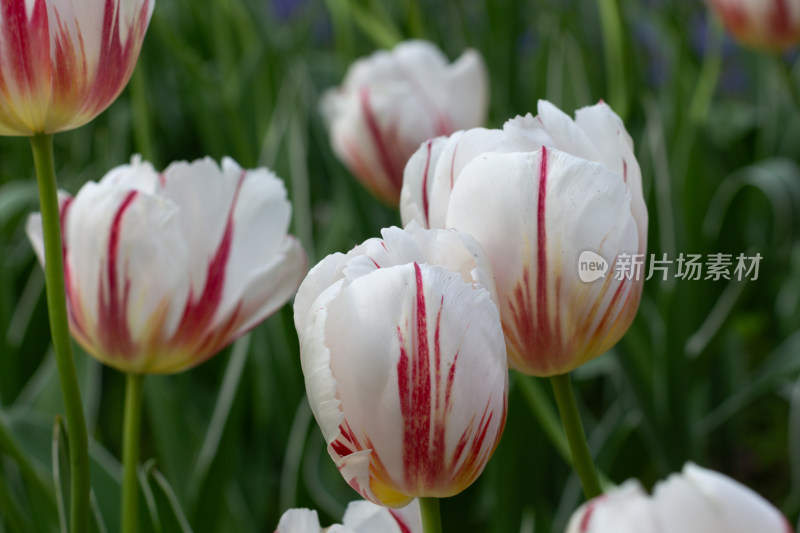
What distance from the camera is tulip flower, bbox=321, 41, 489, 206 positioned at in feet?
3.32

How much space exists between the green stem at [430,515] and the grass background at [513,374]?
0.63 feet

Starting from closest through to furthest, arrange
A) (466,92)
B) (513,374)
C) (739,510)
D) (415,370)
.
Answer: (739,510) → (415,370) → (513,374) → (466,92)

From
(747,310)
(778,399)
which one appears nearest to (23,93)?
(747,310)

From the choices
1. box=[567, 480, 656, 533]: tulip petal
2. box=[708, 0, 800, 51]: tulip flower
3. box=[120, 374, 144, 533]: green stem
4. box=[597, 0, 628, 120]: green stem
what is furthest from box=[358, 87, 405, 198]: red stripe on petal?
box=[567, 480, 656, 533]: tulip petal

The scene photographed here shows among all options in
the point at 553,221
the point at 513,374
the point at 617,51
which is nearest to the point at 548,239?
the point at 553,221

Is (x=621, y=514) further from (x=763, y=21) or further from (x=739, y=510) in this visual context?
(x=763, y=21)

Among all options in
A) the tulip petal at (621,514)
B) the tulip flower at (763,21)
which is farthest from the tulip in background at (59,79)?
the tulip flower at (763,21)

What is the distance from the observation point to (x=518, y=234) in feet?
1.08

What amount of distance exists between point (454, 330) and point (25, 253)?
107cm

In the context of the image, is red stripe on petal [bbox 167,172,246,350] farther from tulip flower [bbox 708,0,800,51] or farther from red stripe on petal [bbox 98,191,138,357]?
tulip flower [bbox 708,0,800,51]

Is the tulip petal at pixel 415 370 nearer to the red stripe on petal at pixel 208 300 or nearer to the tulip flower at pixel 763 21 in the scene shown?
the red stripe on petal at pixel 208 300

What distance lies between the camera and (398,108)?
104cm

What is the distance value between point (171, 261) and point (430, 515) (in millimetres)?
218

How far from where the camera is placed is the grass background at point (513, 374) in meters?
0.78
